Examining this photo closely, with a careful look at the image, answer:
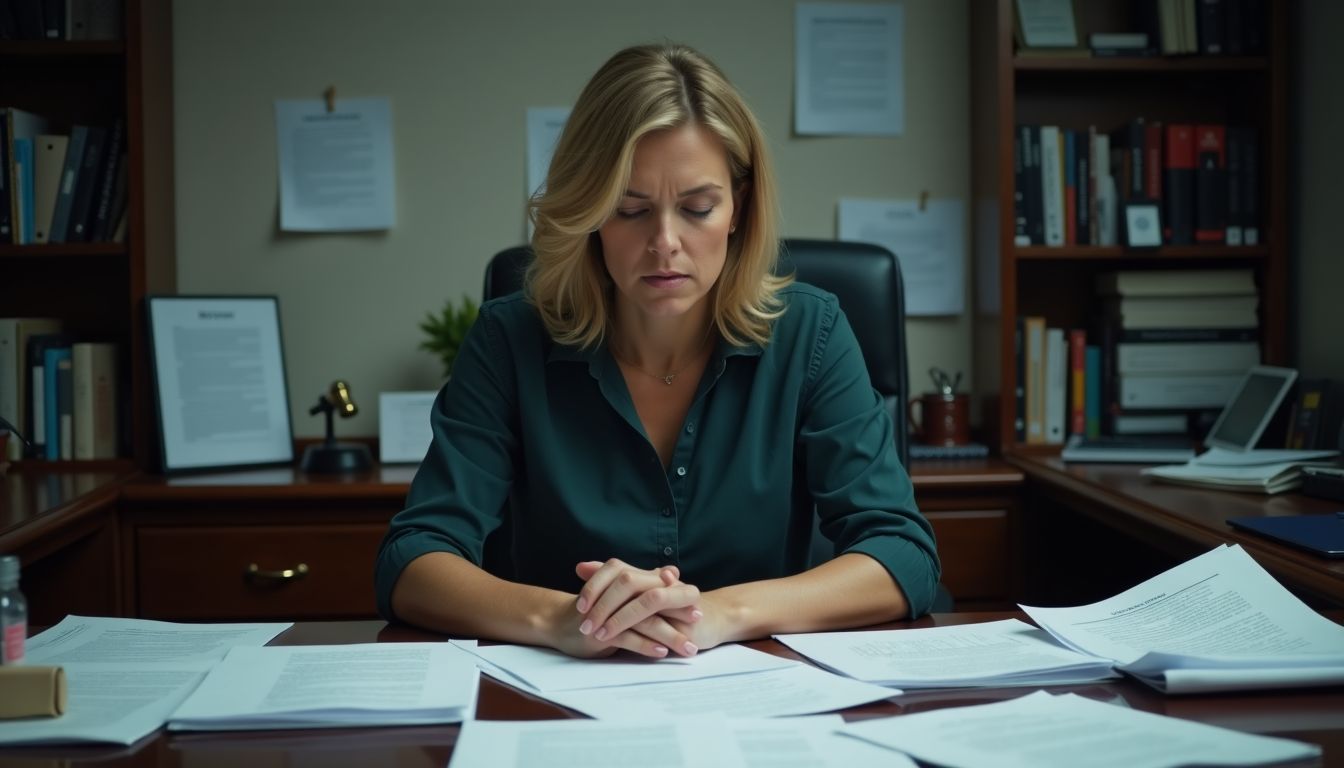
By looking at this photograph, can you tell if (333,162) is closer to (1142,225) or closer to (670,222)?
(670,222)

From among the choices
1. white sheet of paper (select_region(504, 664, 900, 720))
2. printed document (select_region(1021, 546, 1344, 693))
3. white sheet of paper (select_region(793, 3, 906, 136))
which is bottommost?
white sheet of paper (select_region(504, 664, 900, 720))

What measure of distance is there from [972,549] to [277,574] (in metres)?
1.31

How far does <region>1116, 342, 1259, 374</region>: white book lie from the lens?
2385mm

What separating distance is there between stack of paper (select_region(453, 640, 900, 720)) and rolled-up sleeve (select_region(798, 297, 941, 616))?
11.1 inches

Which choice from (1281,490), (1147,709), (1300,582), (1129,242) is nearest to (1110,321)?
(1129,242)

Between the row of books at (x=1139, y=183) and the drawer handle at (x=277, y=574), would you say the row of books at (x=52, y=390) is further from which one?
the row of books at (x=1139, y=183)

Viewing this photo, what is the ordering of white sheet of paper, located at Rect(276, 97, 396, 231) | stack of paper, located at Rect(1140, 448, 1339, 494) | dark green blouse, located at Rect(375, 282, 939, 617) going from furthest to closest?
white sheet of paper, located at Rect(276, 97, 396, 231) → stack of paper, located at Rect(1140, 448, 1339, 494) → dark green blouse, located at Rect(375, 282, 939, 617)

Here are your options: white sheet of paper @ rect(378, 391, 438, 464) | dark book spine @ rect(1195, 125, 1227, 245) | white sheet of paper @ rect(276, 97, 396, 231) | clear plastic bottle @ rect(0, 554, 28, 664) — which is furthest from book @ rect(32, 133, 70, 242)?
dark book spine @ rect(1195, 125, 1227, 245)

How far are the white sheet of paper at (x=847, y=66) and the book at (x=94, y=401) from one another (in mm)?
1560

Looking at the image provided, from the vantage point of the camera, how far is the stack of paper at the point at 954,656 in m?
0.92

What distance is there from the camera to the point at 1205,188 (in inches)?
93.4

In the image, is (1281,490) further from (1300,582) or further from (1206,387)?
(1206,387)

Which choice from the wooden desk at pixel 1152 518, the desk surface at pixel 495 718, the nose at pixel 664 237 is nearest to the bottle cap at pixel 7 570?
the desk surface at pixel 495 718

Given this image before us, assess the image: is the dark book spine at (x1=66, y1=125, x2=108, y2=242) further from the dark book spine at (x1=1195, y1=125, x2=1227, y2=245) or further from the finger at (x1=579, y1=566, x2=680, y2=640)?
the dark book spine at (x1=1195, y1=125, x2=1227, y2=245)
